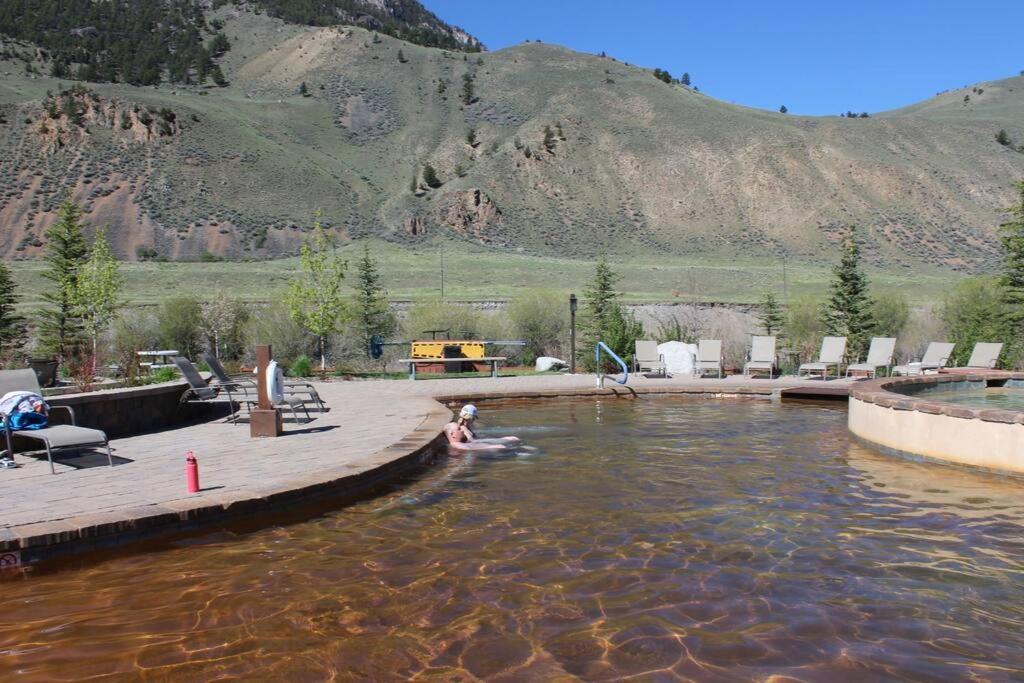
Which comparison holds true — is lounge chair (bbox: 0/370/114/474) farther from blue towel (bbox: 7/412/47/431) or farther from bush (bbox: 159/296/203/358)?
bush (bbox: 159/296/203/358)

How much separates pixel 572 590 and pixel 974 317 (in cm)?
1846

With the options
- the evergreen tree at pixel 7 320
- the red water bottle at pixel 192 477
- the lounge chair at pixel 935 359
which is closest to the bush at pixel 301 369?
the evergreen tree at pixel 7 320

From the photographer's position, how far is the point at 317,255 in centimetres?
2180

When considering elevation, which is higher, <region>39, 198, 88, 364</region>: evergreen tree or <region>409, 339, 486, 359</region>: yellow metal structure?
<region>39, 198, 88, 364</region>: evergreen tree

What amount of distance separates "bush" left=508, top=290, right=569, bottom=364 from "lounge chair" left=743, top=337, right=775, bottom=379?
19.6ft

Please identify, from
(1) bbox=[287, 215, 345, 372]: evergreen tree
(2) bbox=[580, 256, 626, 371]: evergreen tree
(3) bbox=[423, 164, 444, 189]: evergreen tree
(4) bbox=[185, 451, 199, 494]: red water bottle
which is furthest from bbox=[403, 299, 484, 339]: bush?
(3) bbox=[423, 164, 444, 189]: evergreen tree

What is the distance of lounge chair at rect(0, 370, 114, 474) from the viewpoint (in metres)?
7.16

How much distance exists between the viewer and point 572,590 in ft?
16.7

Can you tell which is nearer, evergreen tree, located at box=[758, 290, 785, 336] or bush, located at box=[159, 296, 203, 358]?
bush, located at box=[159, 296, 203, 358]

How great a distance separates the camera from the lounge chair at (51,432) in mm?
7156

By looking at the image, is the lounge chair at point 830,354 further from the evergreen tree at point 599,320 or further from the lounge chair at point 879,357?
the evergreen tree at point 599,320

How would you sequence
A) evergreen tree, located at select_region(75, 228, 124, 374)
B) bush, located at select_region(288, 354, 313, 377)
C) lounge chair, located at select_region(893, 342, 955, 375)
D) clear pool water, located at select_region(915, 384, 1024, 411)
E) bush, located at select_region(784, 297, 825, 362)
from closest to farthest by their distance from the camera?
clear pool water, located at select_region(915, 384, 1024, 411) < lounge chair, located at select_region(893, 342, 955, 375) < bush, located at select_region(288, 354, 313, 377) < evergreen tree, located at select_region(75, 228, 124, 374) < bush, located at select_region(784, 297, 825, 362)

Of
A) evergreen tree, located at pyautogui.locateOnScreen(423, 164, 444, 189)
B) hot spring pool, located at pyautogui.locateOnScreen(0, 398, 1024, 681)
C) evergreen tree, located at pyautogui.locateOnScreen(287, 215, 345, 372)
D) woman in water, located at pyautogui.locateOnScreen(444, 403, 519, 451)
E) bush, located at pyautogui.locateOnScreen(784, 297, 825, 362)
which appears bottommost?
hot spring pool, located at pyautogui.locateOnScreen(0, 398, 1024, 681)

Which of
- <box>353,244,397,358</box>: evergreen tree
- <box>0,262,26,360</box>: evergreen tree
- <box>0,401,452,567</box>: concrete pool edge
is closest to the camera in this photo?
<box>0,401,452,567</box>: concrete pool edge
